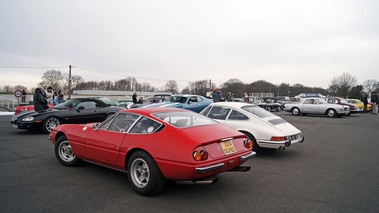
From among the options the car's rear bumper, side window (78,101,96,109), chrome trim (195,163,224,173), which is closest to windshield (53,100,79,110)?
side window (78,101,96,109)

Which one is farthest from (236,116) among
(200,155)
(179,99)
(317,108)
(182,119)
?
(317,108)

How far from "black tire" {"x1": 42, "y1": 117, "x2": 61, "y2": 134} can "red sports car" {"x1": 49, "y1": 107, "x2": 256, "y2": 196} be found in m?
5.59

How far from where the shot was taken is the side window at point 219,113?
23.9 feet

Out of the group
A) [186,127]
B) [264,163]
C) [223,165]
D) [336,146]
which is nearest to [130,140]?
[186,127]

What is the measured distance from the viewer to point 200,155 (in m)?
3.48

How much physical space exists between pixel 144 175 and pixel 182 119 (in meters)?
1.08

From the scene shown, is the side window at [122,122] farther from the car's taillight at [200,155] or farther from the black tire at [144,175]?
the car's taillight at [200,155]

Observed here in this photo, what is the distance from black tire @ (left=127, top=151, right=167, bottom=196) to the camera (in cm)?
365

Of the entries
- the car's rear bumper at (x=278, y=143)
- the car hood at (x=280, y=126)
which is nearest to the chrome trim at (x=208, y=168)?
the car's rear bumper at (x=278, y=143)

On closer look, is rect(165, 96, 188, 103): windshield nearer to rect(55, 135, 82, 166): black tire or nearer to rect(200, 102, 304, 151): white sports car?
rect(200, 102, 304, 151): white sports car

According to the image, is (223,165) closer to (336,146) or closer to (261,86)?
(336,146)

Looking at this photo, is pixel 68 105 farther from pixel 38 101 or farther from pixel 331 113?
pixel 331 113

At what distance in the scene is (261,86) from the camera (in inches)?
4122

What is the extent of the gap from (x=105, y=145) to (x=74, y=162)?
1.33 meters
